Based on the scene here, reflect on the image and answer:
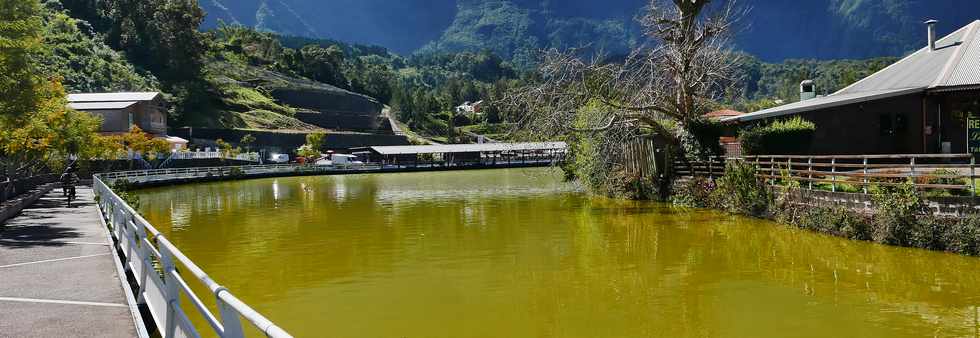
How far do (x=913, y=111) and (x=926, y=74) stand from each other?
5.36 ft

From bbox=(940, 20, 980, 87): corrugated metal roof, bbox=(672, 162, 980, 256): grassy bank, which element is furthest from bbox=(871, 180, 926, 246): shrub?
bbox=(940, 20, 980, 87): corrugated metal roof

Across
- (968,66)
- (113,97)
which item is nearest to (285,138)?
(113,97)

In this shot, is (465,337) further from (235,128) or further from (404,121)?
(404,121)

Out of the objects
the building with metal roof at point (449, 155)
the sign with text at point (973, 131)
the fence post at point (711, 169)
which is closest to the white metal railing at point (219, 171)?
the building with metal roof at point (449, 155)

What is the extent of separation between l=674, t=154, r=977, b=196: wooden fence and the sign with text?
59 cm

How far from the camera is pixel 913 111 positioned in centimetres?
2572

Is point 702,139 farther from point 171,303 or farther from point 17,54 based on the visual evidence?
point 171,303

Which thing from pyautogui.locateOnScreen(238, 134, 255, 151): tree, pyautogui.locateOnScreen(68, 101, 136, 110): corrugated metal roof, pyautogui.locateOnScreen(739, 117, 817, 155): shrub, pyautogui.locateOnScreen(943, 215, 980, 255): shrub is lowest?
pyautogui.locateOnScreen(943, 215, 980, 255): shrub

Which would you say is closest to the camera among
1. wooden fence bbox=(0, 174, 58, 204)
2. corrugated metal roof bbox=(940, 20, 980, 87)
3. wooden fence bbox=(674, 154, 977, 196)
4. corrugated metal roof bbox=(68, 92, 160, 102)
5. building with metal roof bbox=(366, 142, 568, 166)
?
wooden fence bbox=(674, 154, 977, 196)

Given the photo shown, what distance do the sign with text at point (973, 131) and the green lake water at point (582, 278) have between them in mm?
8592

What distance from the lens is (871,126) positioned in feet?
86.7

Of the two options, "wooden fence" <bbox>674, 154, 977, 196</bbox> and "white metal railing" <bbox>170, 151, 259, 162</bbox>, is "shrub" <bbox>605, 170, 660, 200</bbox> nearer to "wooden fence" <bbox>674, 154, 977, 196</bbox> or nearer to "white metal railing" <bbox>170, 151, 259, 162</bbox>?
"wooden fence" <bbox>674, 154, 977, 196</bbox>

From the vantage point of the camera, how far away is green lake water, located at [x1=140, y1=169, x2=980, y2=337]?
10.2 meters

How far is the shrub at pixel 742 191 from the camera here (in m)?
22.5
